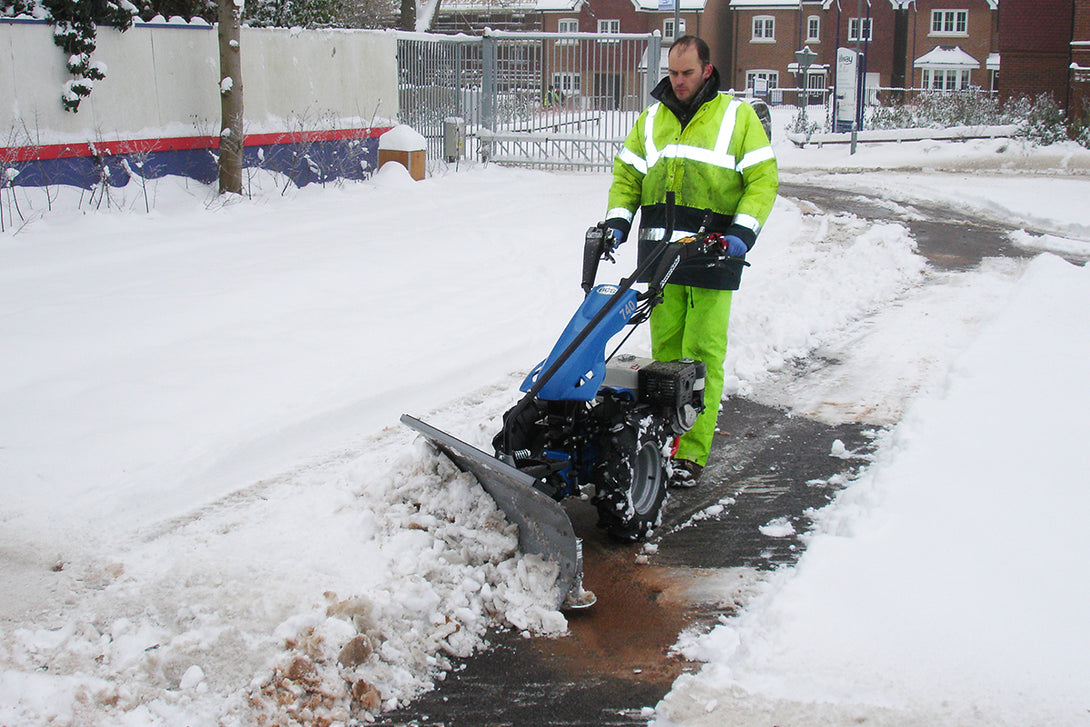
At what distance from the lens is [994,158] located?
21.5 meters

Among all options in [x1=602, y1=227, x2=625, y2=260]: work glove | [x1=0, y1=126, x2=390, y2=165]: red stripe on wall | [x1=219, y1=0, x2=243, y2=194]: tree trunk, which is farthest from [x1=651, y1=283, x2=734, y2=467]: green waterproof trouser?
[x1=219, y1=0, x2=243, y2=194]: tree trunk

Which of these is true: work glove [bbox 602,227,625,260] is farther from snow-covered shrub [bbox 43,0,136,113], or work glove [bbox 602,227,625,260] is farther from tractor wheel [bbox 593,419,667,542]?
snow-covered shrub [bbox 43,0,136,113]

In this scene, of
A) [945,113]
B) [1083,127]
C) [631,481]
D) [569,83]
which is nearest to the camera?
[631,481]

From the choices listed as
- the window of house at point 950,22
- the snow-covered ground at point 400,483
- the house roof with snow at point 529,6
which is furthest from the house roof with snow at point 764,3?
the snow-covered ground at point 400,483

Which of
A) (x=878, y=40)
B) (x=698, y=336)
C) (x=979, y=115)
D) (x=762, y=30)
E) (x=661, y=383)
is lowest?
(x=661, y=383)

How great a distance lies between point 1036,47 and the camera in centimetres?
2891

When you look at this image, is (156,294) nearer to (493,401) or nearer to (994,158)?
(493,401)

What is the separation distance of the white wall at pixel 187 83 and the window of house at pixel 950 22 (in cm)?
4302

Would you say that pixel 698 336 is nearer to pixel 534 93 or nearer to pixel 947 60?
pixel 534 93

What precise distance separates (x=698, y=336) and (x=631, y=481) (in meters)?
0.98

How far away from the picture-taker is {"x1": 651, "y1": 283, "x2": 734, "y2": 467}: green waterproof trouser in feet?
15.3

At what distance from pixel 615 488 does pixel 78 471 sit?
2.52m

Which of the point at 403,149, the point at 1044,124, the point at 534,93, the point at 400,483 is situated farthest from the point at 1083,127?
the point at 400,483

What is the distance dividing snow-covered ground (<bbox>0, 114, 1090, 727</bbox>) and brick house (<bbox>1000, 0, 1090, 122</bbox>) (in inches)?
879
